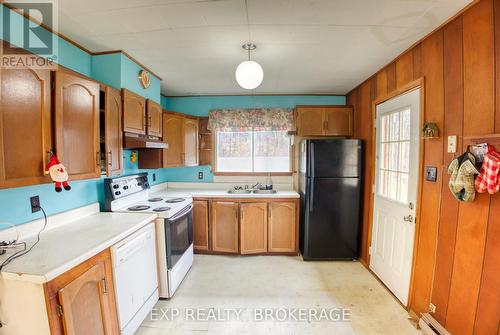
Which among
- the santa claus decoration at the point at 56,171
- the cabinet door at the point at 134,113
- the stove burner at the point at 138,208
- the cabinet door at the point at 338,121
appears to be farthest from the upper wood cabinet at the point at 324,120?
the santa claus decoration at the point at 56,171

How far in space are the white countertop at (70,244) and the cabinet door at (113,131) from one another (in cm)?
43

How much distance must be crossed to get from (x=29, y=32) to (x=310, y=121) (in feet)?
10.0

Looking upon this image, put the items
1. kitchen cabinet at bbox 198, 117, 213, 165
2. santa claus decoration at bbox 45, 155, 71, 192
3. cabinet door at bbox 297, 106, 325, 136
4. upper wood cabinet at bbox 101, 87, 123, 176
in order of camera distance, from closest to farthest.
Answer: santa claus decoration at bbox 45, 155, 71, 192 → upper wood cabinet at bbox 101, 87, 123, 176 → cabinet door at bbox 297, 106, 325, 136 → kitchen cabinet at bbox 198, 117, 213, 165

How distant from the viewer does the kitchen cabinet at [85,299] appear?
1049mm

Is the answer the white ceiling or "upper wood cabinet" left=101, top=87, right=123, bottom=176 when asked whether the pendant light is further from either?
"upper wood cabinet" left=101, top=87, right=123, bottom=176

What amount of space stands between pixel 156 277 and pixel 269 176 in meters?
2.10

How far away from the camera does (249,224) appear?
114 inches

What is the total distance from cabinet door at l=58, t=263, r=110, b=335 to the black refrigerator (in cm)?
224

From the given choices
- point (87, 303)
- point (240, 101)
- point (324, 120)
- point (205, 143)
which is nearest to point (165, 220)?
point (87, 303)

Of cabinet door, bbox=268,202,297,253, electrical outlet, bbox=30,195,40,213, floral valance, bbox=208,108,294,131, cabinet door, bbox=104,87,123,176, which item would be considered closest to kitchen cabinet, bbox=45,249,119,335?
electrical outlet, bbox=30,195,40,213

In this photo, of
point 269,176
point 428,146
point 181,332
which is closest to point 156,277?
point 181,332

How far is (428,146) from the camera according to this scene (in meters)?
1.71

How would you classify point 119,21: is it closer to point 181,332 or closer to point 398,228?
point 181,332

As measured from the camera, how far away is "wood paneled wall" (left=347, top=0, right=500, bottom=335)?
4.05 feet
